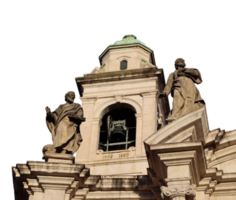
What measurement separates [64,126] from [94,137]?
6.32 m

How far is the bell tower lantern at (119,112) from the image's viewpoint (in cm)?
1933

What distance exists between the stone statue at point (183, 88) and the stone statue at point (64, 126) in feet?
8.64

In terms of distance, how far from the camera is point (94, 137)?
2048cm

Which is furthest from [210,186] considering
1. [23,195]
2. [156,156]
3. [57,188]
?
[23,195]

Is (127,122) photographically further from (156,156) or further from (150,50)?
(156,156)

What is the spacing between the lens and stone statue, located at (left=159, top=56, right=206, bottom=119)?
532 inches

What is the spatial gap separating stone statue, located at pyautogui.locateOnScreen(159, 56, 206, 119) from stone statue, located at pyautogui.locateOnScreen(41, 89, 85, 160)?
263 cm

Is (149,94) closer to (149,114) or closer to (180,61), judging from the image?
(149,114)

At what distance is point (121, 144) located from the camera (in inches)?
800

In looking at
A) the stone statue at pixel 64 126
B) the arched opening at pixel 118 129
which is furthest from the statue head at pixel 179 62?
the arched opening at pixel 118 129

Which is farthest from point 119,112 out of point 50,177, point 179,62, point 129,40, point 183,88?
point 50,177

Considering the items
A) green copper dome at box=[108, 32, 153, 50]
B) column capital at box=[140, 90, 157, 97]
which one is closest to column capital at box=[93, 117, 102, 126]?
column capital at box=[140, 90, 157, 97]

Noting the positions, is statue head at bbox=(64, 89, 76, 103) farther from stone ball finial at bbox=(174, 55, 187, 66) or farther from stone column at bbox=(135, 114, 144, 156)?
stone column at bbox=(135, 114, 144, 156)

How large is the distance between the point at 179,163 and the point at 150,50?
13302 millimetres
